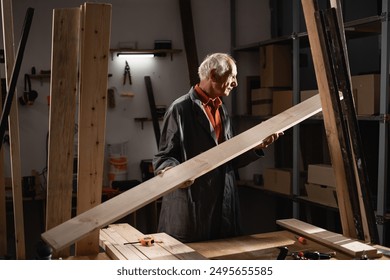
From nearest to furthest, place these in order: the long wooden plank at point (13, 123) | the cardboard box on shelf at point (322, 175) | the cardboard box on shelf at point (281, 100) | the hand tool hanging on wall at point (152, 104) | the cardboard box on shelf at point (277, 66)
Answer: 1. the long wooden plank at point (13, 123)
2. the cardboard box on shelf at point (322, 175)
3. the cardboard box on shelf at point (281, 100)
4. the cardboard box on shelf at point (277, 66)
5. the hand tool hanging on wall at point (152, 104)

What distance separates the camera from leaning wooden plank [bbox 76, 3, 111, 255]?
1.72m

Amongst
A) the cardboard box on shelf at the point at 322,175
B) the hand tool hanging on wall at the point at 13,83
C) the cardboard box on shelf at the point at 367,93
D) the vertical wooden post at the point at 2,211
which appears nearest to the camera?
the hand tool hanging on wall at the point at 13,83

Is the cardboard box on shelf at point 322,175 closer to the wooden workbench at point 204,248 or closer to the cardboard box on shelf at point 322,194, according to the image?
the cardboard box on shelf at point 322,194

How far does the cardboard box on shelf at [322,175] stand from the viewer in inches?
156

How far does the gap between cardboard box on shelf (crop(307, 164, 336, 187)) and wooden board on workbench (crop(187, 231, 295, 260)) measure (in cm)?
166

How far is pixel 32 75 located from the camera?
15.6ft

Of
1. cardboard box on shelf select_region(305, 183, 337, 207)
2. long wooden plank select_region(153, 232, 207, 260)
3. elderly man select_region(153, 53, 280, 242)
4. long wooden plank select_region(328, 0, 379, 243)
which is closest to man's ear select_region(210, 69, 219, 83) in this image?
elderly man select_region(153, 53, 280, 242)

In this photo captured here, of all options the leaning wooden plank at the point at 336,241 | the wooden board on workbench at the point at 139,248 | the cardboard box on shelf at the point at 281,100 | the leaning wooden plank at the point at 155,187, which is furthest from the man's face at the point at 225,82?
the cardboard box on shelf at the point at 281,100

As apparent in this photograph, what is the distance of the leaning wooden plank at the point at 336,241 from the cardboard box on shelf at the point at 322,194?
1661 millimetres

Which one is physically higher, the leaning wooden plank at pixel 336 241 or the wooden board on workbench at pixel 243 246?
the leaning wooden plank at pixel 336 241

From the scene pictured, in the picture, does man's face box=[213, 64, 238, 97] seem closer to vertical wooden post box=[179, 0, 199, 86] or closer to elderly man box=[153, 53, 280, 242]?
elderly man box=[153, 53, 280, 242]

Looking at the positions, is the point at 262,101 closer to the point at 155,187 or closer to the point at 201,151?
the point at 201,151

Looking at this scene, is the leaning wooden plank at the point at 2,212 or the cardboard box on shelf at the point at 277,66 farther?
the cardboard box on shelf at the point at 277,66
